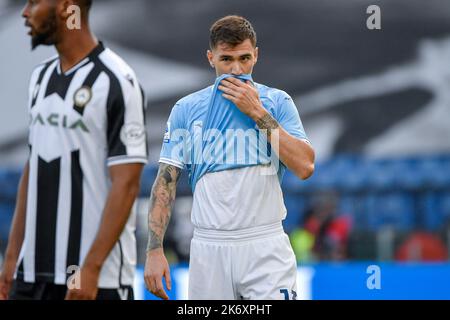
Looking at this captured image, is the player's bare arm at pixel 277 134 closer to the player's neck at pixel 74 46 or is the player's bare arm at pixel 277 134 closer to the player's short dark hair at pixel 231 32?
the player's short dark hair at pixel 231 32

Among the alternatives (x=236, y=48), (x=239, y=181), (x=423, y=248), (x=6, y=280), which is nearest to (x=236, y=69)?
(x=236, y=48)

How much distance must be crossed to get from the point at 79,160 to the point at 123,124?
0.21 meters

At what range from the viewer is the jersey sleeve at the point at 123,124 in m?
3.27

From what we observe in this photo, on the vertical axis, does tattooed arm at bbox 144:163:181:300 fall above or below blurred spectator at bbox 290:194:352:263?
below

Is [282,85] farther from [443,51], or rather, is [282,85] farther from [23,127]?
[23,127]

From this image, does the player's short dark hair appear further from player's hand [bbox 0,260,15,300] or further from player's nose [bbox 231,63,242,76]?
player's hand [bbox 0,260,15,300]

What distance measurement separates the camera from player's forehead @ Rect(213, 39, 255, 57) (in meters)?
3.48

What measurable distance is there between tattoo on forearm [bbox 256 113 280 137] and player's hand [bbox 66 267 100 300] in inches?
31.7

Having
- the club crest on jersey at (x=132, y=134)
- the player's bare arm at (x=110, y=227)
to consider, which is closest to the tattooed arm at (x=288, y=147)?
the club crest on jersey at (x=132, y=134)

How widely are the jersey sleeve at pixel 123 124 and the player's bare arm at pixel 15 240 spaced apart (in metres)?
0.47

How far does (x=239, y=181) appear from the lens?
3439 millimetres

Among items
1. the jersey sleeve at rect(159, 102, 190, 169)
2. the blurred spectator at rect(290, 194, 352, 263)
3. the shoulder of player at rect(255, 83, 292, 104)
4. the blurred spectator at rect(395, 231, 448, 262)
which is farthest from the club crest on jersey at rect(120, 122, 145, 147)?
the blurred spectator at rect(395, 231, 448, 262)

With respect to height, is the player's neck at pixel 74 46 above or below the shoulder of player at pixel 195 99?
above

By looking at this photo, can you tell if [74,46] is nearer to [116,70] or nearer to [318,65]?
[116,70]
